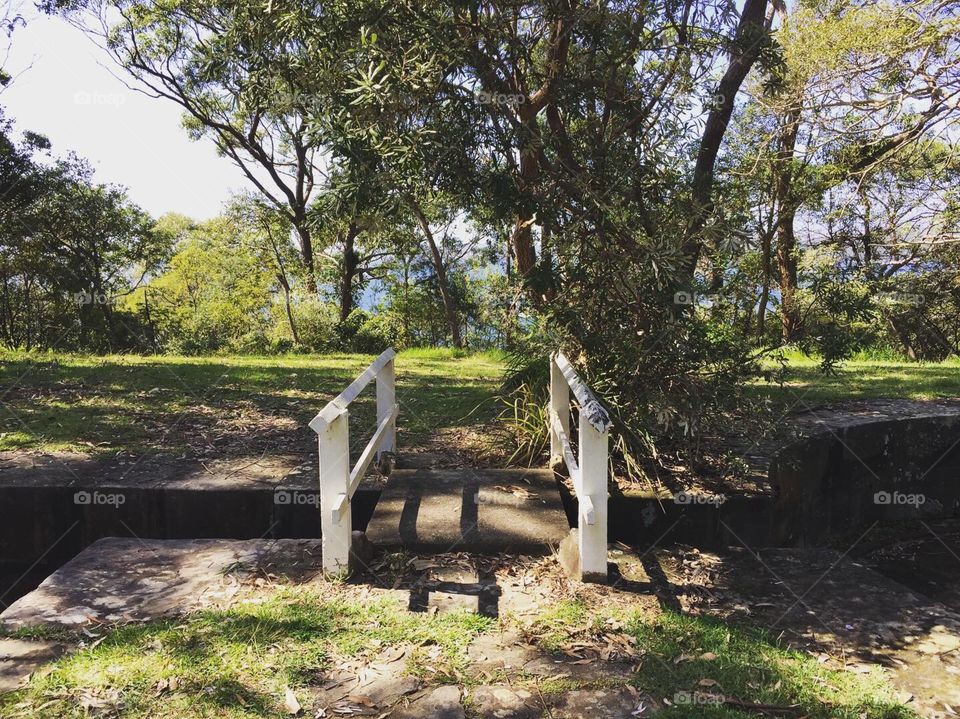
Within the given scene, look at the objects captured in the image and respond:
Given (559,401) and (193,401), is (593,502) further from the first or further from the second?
(193,401)

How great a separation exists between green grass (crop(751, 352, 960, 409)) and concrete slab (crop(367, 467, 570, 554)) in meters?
3.22

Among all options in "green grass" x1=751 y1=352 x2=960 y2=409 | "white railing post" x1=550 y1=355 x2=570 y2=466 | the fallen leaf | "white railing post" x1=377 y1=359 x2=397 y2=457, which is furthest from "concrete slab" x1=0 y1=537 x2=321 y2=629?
"green grass" x1=751 y1=352 x2=960 y2=409

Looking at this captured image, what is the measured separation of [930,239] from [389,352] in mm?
10272

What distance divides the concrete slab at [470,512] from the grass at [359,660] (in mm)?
686

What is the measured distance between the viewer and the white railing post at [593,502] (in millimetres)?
3789

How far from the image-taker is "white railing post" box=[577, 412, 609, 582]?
379 cm

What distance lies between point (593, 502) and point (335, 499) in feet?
4.64

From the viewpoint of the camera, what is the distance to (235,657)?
3121 mm

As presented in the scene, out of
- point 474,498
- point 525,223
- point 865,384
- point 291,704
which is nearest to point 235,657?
point 291,704

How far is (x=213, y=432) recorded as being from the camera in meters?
6.67

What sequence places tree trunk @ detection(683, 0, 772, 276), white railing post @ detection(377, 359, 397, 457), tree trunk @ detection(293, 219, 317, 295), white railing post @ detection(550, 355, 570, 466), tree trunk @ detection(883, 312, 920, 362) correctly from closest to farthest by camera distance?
tree trunk @ detection(683, 0, 772, 276)
white railing post @ detection(550, 355, 570, 466)
white railing post @ detection(377, 359, 397, 457)
tree trunk @ detection(883, 312, 920, 362)
tree trunk @ detection(293, 219, 317, 295)

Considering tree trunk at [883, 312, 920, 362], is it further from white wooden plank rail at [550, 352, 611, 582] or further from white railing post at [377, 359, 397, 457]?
white wooden plank rail at [550, 352, 611, 582]

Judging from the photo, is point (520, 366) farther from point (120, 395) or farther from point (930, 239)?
point (930, 239)

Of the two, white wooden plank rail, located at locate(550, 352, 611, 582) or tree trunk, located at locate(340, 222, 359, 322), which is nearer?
white wooden plank rail, located at locate(550, 352, 611, 582)
